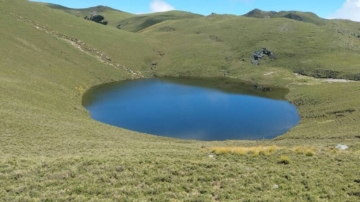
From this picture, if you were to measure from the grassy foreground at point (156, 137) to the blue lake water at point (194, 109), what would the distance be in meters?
4.48

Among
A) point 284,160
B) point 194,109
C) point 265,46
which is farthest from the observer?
point 265,46

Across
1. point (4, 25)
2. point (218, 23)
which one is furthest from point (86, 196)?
point (218, 23)

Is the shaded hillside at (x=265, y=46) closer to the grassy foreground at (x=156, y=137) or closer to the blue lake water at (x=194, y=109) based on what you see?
the grassy foreground at (x=156, y=137)

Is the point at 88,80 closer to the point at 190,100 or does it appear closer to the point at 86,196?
the point at 190,100

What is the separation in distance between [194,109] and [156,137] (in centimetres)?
2564

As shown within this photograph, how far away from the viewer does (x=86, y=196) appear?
1582 cm

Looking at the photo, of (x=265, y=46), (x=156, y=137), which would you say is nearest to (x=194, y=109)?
(x=156, y=137)

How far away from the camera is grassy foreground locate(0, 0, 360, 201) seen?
17.0 m

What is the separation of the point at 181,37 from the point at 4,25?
2953 inches

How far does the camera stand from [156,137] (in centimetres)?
4153

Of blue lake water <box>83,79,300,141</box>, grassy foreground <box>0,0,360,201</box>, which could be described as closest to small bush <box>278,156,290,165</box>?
grassy foreground <box>0,0,360,201</box>

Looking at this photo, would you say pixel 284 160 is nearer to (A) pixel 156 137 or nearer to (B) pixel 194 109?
(A) pixel 156 137

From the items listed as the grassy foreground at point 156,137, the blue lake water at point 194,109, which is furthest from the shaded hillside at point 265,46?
the blue lake water at point 194,109

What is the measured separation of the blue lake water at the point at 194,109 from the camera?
169 ft
